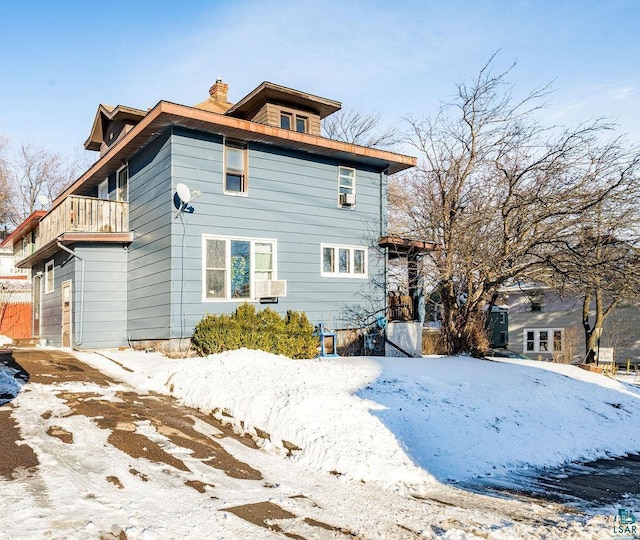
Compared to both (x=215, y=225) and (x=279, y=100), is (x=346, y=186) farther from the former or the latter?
(x=215, y=225)

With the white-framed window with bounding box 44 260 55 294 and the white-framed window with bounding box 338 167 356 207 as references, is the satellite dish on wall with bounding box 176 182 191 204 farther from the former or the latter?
the white-framed window with bounding box 44 260 55 294

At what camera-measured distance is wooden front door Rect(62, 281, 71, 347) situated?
49.5 feet

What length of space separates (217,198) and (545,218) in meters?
8.11

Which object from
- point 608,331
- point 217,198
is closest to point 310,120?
point 217,198

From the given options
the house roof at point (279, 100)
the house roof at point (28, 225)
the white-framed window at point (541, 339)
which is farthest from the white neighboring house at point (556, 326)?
the house roof at point (28, 225)

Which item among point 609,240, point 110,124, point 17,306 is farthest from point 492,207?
point 17,306

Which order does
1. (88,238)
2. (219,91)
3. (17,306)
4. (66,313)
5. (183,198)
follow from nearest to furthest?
(183,198) → (88,238) → (66,313) → (219,91) → (17,306)

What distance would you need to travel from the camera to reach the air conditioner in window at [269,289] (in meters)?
13.6

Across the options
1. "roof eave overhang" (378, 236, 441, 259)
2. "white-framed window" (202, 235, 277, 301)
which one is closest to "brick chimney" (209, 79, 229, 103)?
"white-framed window" (202, 235, 277, 301)

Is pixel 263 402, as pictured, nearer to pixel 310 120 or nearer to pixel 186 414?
pixel 186 414

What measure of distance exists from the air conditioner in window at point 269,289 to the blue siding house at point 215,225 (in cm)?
3

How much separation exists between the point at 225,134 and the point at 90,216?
443 centimetres

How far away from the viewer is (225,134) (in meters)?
13.4

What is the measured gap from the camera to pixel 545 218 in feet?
42.2
